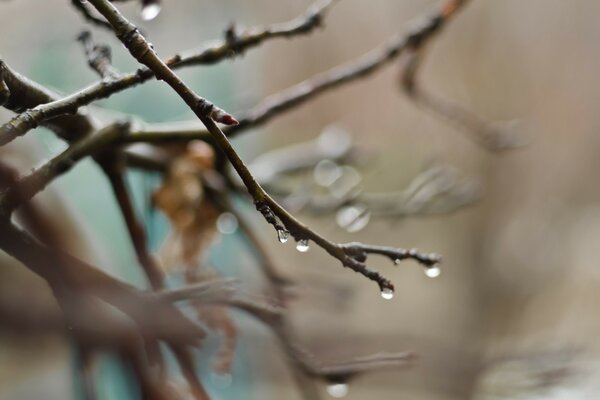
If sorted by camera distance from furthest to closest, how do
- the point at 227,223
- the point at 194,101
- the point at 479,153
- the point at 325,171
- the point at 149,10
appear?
the point at 479,153 < the point at 325,171 < the point at 227,223 < the point at 149,10 < the point at 194,101

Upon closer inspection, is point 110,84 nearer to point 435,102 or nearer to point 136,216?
point 136,216

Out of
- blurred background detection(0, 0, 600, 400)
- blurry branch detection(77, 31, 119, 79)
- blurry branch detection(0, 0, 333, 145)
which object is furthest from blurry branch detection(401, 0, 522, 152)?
blurred background detection(0, 0, 600, 400)

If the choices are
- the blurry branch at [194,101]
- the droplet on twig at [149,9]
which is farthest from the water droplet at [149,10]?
the blurry branch at [194,101]

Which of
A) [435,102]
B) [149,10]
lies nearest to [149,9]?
[149,10]

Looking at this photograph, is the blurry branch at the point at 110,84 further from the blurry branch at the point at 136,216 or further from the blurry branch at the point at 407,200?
the blurry branch at the point at 407,200

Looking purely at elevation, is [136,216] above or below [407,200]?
below

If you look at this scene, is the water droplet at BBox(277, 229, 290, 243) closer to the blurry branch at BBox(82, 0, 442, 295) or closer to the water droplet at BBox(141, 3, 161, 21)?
the blurry branch at BBox(82, 0, 442, 295)
